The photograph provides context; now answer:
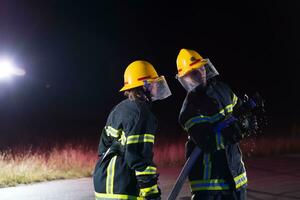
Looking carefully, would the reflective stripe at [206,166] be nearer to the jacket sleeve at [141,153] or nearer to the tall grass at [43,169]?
the jacket sleeve at [141,153]

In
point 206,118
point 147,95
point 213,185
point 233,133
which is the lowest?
point 213,185

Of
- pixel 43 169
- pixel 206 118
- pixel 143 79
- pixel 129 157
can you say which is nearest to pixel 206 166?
pixel 206 118

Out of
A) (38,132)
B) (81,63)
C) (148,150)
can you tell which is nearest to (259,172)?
(148,150)

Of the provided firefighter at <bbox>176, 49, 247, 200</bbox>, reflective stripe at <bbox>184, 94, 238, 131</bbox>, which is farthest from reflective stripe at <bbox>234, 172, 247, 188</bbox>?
reflective stripe at <bbox>184, 94, 238, 131</bbox>

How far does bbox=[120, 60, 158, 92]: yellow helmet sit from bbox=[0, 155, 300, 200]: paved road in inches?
143

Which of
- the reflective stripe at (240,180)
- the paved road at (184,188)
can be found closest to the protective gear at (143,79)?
the reflective stripe at (240,180)

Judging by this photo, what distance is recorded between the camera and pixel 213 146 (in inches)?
150

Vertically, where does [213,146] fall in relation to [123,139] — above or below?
below

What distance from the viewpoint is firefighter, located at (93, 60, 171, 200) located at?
3.43m

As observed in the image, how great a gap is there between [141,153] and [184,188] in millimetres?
4532

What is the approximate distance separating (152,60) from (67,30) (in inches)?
296

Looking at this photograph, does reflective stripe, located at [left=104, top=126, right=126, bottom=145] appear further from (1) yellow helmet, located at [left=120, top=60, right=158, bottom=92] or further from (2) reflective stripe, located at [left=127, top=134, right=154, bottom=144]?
(1) yellow helmet, located at [left=120, top=60, right=158, bottom=92]

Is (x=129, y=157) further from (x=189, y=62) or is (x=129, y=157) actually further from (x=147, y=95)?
(x=189, y=62)

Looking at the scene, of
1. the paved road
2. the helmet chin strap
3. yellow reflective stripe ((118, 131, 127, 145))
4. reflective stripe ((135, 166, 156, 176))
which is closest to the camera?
reflective stripe ((135, 166, 156, 176))
